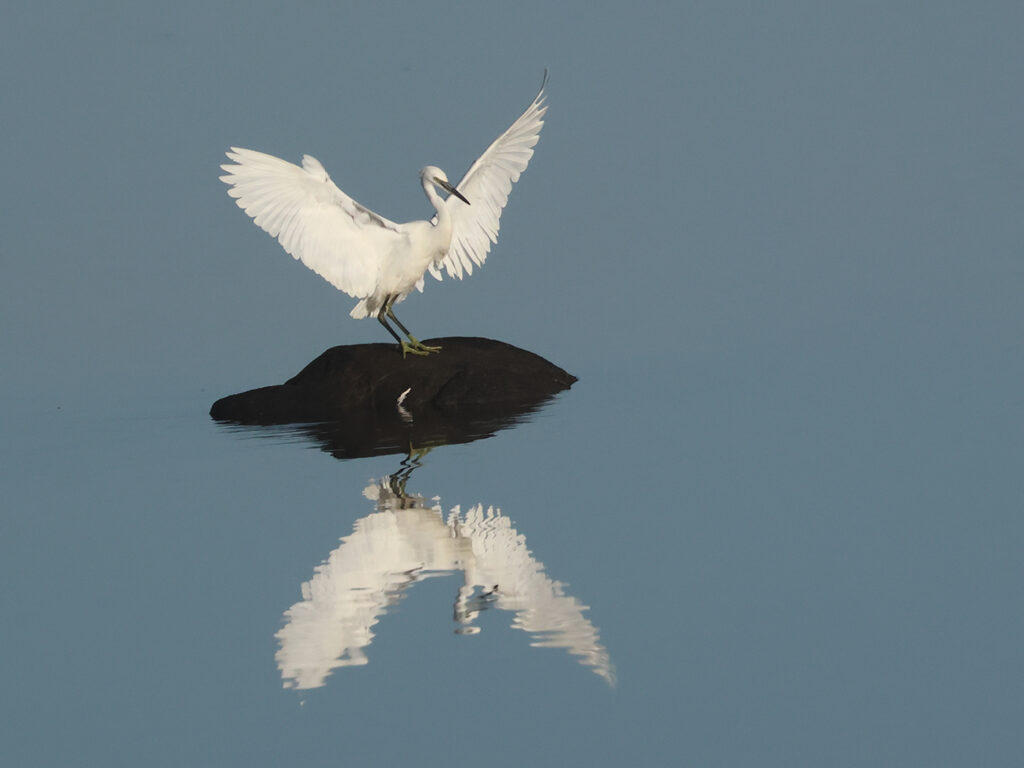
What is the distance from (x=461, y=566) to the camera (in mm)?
12188

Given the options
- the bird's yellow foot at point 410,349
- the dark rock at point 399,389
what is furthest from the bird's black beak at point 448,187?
the dark rock at point 399,389

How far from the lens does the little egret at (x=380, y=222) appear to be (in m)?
19.6

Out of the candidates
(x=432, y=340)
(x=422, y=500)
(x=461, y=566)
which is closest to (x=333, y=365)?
A: (x=432, y=340)

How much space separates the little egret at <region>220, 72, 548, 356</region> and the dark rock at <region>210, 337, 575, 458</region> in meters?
0.53

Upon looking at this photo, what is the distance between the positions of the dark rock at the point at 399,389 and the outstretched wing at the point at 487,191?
1502 mm

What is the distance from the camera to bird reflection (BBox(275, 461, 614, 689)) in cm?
1017

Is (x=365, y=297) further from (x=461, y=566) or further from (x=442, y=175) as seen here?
(x=461, y=566)

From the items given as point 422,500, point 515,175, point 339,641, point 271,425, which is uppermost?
point 515,175

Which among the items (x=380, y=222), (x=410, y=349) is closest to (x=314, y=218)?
(x=380, y=222)

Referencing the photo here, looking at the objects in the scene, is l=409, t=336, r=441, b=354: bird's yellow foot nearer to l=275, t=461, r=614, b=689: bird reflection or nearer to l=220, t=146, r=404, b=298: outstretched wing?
l=220, t=146, r=404, b=298: outstretched wing

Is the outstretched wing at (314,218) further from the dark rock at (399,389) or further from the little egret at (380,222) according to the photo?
the dark rock at (399,389)

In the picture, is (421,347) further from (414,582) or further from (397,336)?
(414,582)

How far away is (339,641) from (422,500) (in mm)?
4389

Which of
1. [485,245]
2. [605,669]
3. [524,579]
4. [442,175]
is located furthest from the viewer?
[485,245]
